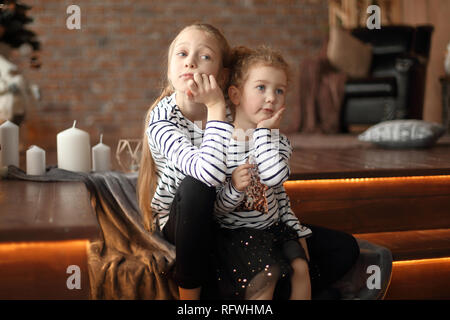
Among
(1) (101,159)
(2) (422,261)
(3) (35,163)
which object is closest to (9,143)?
(3) (35,163)

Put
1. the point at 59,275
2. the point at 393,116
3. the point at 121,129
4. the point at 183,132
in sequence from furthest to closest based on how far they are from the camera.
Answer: the point at 121,129
the point at 393,116
the point at 183,132
the point at 59,275

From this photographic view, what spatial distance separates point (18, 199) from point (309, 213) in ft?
2.84

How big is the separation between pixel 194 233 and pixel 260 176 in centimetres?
19

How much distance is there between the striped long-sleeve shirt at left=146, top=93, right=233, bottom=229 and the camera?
3.65ft

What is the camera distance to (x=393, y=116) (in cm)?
373

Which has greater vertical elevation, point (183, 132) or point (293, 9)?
point (293, 9)

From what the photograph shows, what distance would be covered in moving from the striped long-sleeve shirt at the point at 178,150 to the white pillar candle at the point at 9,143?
77 centimetres

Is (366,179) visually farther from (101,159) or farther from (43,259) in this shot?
(43,259)

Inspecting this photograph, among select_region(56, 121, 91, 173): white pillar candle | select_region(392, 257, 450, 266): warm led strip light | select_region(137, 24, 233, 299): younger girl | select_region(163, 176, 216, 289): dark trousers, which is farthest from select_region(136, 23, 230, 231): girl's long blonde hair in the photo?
select_region(392, 257, 450, 266): warm led strip light

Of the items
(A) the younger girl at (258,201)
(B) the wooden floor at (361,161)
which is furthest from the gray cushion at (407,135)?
(A) the younger girl at (258,201)

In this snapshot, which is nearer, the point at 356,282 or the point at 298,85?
the point at 356,282

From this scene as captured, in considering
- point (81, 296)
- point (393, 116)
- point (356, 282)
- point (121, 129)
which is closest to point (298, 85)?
point (393, 116)

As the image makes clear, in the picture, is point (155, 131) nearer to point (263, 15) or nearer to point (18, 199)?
point (18, 199)

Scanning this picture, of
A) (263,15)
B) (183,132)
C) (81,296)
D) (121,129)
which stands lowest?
(121,129)
